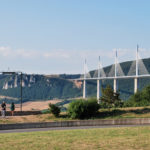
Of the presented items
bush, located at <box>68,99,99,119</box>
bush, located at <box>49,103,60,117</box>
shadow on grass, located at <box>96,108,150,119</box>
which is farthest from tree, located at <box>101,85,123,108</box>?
bush, located at <box>49,103,60,117</box>

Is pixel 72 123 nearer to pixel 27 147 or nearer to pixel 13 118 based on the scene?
pixel 13 118

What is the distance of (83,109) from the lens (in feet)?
136

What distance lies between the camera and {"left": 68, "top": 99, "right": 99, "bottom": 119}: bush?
4138 cm

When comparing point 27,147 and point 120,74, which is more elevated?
point 120,74

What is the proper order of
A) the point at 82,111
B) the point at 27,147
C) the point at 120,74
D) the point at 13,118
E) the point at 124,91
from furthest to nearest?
the point at 124,91 < the point at 120,74 < the point at 82,111 < the point at 13,118 < the point at 27,147

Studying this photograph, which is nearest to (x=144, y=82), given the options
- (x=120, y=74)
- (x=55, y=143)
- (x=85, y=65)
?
(x=85, y=65)

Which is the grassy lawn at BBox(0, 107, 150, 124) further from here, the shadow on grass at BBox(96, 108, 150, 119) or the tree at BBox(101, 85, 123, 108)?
the tree at BBox(101, 85, 123, 108)

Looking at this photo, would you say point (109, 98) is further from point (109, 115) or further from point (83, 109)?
point (83, 109)

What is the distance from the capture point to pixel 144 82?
168 metres

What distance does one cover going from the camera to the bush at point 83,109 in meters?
41.4

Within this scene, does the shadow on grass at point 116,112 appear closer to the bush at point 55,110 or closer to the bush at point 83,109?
the bush at point 83,109

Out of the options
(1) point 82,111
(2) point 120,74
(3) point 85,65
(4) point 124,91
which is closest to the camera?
(1) point 82,111

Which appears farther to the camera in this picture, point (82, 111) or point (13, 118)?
point (82, 111)

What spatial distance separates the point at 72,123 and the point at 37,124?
9.53ft
